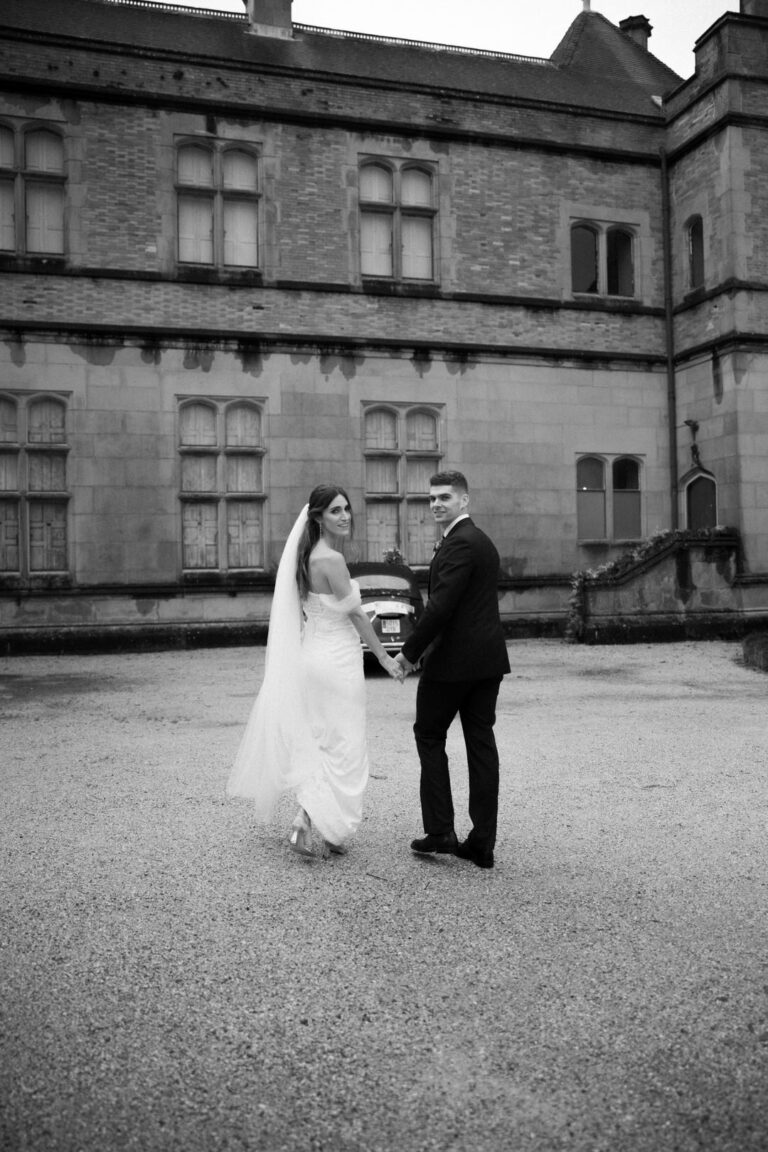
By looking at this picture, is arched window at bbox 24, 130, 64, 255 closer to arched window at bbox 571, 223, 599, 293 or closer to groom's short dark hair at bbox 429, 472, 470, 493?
arched window at bbox 571, 223, 599, 293

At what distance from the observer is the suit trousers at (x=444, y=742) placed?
5.64 meters

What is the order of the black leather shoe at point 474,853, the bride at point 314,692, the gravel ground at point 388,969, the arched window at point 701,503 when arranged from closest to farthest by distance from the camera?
the gravel ground at point 388,969
the black leather shoe at point 474,853
the bride at point 314,692
the arched window at point 701,503

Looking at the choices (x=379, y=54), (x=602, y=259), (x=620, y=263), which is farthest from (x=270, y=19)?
(x=620, y=263)

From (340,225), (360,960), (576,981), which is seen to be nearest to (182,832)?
(360,960)

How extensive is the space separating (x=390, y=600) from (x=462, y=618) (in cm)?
1006

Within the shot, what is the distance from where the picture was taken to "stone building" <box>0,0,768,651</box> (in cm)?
1897

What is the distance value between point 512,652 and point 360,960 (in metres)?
13.9

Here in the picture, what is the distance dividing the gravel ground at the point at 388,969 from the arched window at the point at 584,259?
15.8 metres

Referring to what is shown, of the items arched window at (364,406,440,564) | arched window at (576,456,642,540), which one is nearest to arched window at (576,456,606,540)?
arched window at (576,456,642,540)

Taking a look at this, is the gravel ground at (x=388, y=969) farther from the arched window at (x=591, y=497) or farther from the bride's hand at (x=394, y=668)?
the arched window at (x=591, y=497)

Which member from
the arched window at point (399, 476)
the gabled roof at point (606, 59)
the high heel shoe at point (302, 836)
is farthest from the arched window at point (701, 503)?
the high heel shoe at point (302, 836)

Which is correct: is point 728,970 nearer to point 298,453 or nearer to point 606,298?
point 298,453

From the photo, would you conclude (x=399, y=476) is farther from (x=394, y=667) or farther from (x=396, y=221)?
(x=394, y=667)

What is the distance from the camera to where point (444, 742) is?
5828 mm
